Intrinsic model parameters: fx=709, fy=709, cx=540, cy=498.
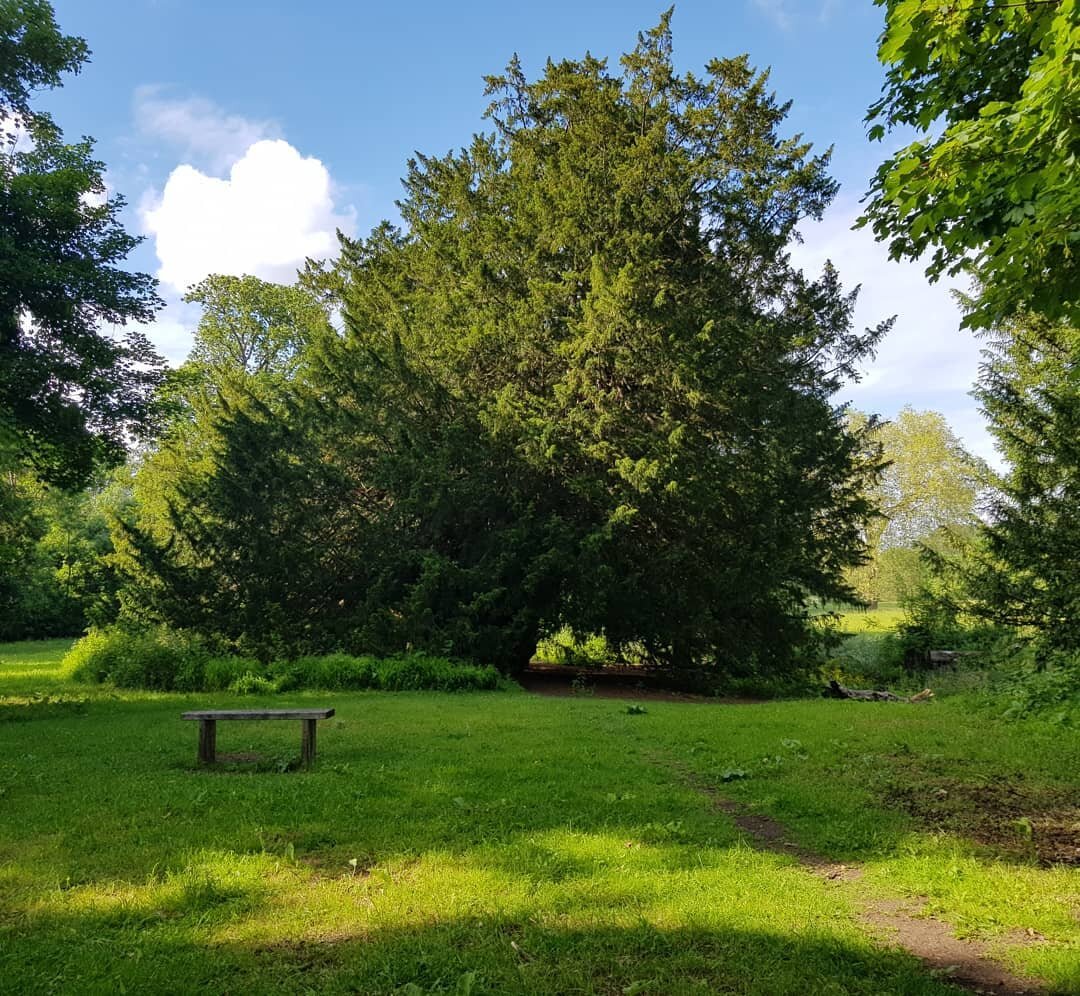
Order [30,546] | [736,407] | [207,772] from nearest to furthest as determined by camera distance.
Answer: [207,772]
[30,546]
[736,407]

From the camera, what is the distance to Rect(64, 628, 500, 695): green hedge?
1428 centimetres

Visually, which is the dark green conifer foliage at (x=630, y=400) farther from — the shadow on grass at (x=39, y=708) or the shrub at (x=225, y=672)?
the shadow on grass at (x=39, y=708)

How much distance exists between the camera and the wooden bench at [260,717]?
7023 mm

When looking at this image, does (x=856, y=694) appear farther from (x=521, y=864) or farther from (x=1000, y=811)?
(x=521, y=864)

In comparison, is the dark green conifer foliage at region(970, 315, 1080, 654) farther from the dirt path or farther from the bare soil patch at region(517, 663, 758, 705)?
the dirt path

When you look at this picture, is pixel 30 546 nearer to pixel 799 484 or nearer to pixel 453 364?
pixel 453 364

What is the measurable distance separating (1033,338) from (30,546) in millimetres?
20877

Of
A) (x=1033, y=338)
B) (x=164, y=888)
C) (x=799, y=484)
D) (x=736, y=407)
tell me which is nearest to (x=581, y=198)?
(x=736, y=407)

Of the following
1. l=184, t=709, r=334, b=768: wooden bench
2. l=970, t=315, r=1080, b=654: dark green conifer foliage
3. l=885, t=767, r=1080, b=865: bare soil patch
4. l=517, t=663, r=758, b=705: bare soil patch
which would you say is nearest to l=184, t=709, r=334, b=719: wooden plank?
l=184, t=709, r=334, b=768: wooden bench

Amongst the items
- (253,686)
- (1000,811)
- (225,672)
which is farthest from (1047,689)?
(225,672)

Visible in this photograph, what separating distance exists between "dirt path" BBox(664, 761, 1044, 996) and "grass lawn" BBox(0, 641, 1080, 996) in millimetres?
108

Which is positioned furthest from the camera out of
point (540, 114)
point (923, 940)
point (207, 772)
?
point (540, 114)

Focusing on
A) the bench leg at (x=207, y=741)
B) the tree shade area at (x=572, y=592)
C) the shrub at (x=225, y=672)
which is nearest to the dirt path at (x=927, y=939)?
the tree shade area at (x=572, y=592)

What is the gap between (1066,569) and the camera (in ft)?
44.2
